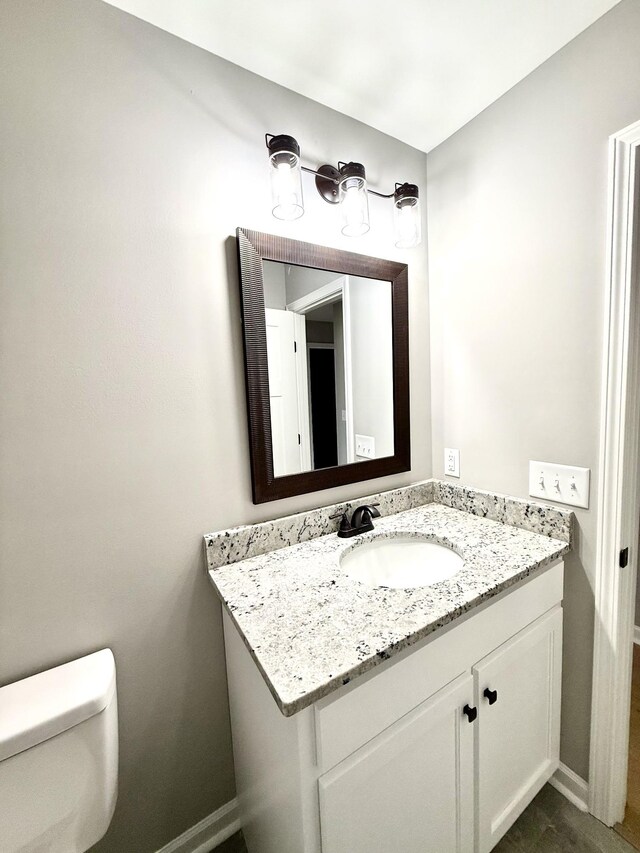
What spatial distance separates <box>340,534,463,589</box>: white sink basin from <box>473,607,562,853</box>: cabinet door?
10.2 inches

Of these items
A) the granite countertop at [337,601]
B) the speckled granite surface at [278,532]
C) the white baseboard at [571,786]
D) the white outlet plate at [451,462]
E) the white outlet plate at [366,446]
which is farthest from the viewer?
the white outlet plate at [451,462]

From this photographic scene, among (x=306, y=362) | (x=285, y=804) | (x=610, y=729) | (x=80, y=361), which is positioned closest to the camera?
(x=285, y=804)

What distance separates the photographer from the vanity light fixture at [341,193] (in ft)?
3.30

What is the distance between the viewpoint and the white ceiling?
913 millimetres

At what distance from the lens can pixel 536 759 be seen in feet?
3.66

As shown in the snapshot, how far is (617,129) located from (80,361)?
59.5 inches

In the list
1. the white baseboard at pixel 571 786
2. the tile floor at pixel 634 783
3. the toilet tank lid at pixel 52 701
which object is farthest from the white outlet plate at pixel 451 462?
the toilet tank lid at pixel 52 701

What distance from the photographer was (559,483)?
115 cm

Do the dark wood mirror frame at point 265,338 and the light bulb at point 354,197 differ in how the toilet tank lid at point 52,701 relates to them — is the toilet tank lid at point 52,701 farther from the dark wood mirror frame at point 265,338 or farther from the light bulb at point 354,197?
the light bulb at point 354,197

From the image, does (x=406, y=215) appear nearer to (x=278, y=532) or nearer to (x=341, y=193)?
(x=341, y=193)

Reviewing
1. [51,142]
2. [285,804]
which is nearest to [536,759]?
[285,804]

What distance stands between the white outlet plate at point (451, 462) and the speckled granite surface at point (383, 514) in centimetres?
5

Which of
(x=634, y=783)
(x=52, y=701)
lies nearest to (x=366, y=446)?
(x=52, y=701)

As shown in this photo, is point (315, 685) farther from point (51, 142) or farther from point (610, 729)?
point (51, 142)
